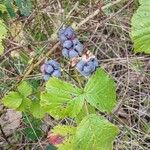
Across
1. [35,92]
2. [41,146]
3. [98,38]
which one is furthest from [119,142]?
[98,38]

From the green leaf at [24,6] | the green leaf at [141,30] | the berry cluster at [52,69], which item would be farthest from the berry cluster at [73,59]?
the green leaf at [24,6]

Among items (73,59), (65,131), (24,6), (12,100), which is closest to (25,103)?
(12,100)

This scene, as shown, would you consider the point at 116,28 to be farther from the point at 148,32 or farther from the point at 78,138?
the point at 78,138

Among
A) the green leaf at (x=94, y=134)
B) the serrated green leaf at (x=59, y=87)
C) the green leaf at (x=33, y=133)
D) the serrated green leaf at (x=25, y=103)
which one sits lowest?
the green leaf at (x=33, y=133)

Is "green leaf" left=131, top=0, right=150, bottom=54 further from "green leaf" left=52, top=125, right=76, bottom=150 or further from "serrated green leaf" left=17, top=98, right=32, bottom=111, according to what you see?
"serrated green leaf" left=17, top=98, right=32, bottom=111

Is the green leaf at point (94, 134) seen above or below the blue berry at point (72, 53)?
below

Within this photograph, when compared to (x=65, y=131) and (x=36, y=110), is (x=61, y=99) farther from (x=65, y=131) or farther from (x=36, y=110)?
(x=36, y=110)

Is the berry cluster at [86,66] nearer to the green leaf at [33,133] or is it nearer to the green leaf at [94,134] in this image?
the green leaf at [94,134]
